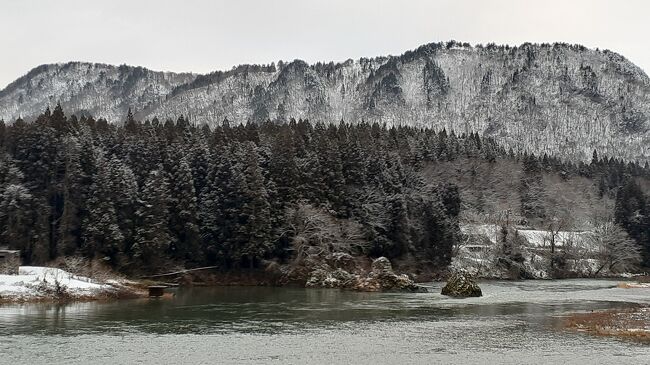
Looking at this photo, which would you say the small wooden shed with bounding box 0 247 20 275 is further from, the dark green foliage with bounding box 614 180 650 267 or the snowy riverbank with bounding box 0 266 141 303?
the dark green foliage with bounding box 614 180 650 267

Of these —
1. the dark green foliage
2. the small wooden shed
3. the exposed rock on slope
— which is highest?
the dark green foliage

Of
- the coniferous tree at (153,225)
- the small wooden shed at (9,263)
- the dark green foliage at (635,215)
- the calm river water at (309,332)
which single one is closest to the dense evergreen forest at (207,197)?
the coniferous tree at (153,225)

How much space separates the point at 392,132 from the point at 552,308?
275 feet

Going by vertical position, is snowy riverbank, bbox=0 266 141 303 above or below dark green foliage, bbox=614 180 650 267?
below

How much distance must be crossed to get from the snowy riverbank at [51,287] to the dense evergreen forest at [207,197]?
673 inches

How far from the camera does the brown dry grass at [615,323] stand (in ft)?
124

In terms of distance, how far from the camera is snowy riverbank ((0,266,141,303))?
5525 cm

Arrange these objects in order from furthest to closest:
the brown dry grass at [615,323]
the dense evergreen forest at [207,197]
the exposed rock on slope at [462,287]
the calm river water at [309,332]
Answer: the dense evergreen forest at [207,197]
the exposed rock on slope at [462,287]
the brown dry grass at [615,323]
the calm river water at [309,332]

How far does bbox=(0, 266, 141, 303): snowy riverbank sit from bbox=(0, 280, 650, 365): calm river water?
12.0 ft

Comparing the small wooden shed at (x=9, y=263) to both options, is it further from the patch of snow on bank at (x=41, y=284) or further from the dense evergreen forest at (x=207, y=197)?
the dense evergreen forest at (x=207, y=197)

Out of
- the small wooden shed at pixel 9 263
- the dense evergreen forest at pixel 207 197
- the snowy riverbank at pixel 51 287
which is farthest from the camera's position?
the dense evergreen forest at pixel 207 197

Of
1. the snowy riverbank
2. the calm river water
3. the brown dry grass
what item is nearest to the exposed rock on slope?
the calm river water

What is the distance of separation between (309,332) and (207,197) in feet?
184

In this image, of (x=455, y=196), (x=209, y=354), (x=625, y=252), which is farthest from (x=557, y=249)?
(x=209, y=354)
